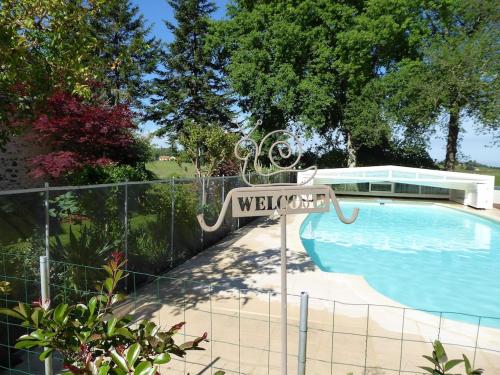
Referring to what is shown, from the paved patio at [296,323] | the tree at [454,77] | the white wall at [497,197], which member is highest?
the tree at [454,77]

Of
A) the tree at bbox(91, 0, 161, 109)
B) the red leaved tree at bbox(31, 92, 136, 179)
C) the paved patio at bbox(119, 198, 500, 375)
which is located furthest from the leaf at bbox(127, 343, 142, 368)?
the tree at bbox(91, 0, 161, 109)

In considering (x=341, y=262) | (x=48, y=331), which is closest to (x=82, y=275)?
→ (x=48, y=331)

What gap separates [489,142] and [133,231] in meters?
24.0

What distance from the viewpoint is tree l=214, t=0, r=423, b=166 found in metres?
21.1

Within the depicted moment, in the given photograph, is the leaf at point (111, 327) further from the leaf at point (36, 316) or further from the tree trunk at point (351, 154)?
the tree trunk at point (351, 154)

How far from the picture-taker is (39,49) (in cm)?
436

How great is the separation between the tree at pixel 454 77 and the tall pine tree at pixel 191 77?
518 inches

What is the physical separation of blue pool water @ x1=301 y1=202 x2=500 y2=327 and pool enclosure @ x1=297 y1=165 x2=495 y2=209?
1908 millimetres

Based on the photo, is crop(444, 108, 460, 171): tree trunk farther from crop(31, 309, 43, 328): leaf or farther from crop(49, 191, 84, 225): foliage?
crop(31, 309, 43, 328): leaf

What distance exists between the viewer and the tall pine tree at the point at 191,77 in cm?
2752

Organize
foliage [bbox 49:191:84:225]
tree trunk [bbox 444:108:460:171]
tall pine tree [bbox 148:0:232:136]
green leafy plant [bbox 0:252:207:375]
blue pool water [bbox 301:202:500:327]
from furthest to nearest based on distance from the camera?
tall pine tree [bbox 148:0:232:136], tree trunk [bbox 444:108:460:171], blue pool water [bbox 301:202:500:327], foliage [bbox 49:191:84:225], green leafy plant [bbox 0:252:207:375]

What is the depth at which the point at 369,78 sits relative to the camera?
23266mm

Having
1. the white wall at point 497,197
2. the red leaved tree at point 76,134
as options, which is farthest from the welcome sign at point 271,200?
the white wall at point 497,197

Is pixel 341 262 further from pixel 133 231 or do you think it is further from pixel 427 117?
pixel 427 117
